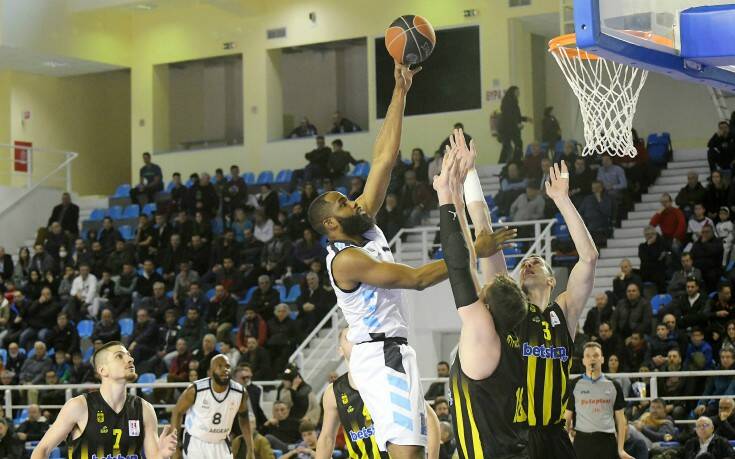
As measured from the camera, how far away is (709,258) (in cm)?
1520

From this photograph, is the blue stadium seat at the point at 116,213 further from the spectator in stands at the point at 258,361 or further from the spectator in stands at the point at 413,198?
the spectator in stands at the point at 258,361

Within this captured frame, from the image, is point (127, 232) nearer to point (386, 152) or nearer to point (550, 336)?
point (386, 152)

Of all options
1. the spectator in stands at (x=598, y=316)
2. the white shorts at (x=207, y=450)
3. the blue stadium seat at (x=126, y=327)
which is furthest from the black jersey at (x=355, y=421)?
the blue stadium seat at (x=126, y=327)

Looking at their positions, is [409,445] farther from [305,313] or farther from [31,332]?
[31,332]

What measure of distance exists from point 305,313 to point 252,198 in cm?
506

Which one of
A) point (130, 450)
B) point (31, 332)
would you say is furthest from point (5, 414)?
point (130, 450)

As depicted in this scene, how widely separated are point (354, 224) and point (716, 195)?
11.0 meters

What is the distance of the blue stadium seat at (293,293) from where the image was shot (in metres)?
18.4

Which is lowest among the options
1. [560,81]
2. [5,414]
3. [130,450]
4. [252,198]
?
[5,414]

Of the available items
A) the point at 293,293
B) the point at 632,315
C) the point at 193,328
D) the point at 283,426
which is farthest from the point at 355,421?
the point at 293,293

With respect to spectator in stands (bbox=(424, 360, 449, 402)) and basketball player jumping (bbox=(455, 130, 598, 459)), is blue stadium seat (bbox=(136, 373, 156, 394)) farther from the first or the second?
basketball player jumping (bbox=(455, 130, 598, 459))

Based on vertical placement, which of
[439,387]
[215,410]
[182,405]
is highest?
[182,405]

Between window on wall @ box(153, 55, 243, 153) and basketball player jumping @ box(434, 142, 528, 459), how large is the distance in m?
20.3

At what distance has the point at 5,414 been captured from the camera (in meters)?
16.3
